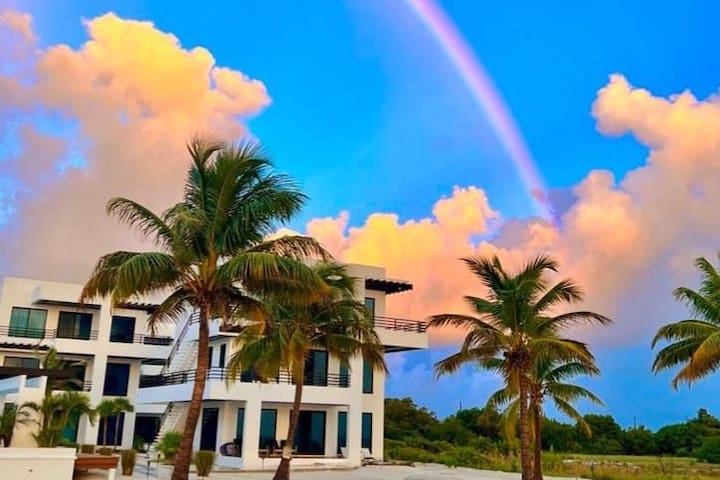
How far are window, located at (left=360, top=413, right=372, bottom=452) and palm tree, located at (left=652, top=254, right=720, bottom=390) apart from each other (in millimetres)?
13587

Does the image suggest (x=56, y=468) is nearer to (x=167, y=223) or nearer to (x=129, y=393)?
(x=167, y=223)

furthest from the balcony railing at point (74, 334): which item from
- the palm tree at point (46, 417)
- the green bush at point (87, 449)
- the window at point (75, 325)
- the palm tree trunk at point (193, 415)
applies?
the palm tree trunk at point (193, 415)

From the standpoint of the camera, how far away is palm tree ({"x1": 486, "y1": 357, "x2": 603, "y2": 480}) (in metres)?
20.3

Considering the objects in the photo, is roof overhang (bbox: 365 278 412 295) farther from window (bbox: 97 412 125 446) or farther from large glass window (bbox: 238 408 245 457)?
window (bbox: 97 412 125 446)

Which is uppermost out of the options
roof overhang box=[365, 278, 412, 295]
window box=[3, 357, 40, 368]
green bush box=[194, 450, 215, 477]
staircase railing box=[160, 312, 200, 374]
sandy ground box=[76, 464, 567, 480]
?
roof overhang box=[365, 278, 412, 295]

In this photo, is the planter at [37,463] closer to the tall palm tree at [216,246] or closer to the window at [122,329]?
the tall palm tree at [216,246]

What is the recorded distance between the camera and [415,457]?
34844mm

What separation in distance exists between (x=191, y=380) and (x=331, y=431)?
20.2ft

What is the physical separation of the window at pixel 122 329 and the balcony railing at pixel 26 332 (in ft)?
10.3

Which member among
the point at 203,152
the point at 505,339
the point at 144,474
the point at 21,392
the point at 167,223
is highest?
the point at 203,152

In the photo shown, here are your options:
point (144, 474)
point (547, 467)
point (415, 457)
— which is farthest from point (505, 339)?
point (415, 457)

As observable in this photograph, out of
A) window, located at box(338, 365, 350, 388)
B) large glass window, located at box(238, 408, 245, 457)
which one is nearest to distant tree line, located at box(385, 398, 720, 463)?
window, located at box(338, 365, 350, 388)

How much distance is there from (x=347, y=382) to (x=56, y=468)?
16055mm

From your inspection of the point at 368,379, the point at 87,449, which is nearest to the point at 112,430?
the point at 87,449
